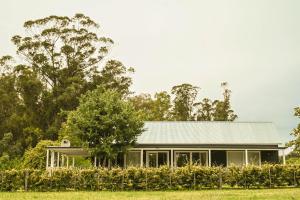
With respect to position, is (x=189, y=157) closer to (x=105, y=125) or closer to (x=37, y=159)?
(x=105, y=125)

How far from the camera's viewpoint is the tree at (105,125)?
84.9 ft

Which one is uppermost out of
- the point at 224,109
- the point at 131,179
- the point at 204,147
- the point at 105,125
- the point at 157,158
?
the point at 224,109

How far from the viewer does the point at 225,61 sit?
120ft

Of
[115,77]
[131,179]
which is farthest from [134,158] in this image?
[115,77]

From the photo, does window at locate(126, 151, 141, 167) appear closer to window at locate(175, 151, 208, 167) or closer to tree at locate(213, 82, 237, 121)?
window at locate(175, 151, 208, 167)

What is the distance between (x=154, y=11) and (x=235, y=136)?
10256mm

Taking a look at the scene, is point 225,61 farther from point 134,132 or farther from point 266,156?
point 134,132

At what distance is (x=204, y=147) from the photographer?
93.9 feet

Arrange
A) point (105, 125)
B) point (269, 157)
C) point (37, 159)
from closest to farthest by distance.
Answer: point (105, 125), point (269, 157), point (37, 159)

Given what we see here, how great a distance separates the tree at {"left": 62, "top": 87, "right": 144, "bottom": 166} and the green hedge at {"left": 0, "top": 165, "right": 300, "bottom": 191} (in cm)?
377

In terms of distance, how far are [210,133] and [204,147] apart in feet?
11.0

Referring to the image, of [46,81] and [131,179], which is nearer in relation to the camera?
[131,179]

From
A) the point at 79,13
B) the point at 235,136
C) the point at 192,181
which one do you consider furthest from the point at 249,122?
the point at 79,13

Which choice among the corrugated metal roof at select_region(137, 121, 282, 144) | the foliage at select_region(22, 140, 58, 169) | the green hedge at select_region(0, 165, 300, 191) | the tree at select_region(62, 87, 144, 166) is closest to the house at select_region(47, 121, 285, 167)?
the corrugated metal roof at select_region(137, 121, 282, 144)
